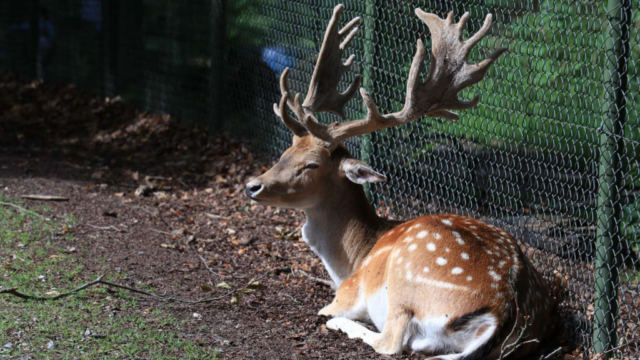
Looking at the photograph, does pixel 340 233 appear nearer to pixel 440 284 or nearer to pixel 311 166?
pixel 311 166

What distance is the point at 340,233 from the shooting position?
4.82 m

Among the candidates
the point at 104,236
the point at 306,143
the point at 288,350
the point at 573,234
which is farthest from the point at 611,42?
the point at 104,236

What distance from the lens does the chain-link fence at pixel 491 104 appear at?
13.4ft

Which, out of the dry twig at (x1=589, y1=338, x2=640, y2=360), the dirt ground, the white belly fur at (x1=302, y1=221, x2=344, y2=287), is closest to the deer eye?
the white belly fur at (x1=302, y1=221, x2=344, y2=287)

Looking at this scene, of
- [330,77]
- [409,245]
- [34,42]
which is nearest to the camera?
[409,245]

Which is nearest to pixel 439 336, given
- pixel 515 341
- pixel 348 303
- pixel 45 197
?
pixel 515 341

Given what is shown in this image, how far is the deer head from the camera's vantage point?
14.2 ft

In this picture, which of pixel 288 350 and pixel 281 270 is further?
pixel 281 270

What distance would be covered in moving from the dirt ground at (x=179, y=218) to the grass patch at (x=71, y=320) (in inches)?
5.3

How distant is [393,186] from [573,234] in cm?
177

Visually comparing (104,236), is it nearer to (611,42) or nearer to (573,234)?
(573,234)

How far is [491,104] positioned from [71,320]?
3.13 metres

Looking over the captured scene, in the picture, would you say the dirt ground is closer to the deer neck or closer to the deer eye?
the deer neck

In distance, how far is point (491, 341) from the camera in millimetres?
3666
